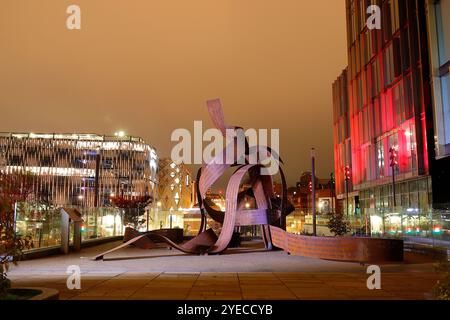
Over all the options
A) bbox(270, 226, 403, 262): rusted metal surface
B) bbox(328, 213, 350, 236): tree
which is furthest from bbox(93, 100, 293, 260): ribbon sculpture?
bbox(328, 213, 350, 236): tree

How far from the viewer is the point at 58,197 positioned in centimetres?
11350

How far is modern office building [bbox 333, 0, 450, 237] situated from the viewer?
108 ft

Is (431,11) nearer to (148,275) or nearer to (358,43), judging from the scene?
(358,43)

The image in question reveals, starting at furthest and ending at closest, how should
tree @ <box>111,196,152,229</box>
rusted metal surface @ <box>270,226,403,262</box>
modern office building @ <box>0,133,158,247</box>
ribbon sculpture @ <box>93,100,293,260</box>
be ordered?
modern office building @ <box>0,133,158,247</box>
tree @ <box>111,196,152,229</box>
ribbon sculpture @ <box>93,100,293,260</box>
rusted metal surface @ <box>270,226,403,262</box>

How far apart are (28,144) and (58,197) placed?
1486 cm

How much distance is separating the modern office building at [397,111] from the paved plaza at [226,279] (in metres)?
10.9

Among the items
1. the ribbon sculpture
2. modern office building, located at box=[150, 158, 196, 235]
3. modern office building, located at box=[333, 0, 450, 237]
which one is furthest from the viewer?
modern office building, located at box=[150, 158, 196, 235]

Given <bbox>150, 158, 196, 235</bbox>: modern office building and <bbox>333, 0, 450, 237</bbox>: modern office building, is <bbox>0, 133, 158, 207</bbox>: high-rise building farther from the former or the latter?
<bbox>333, 0, 450, 237</bbox>: modern office building

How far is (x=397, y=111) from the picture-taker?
136 feet

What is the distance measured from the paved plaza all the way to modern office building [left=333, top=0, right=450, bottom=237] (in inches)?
429

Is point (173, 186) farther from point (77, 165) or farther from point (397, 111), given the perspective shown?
point (397, 111)
